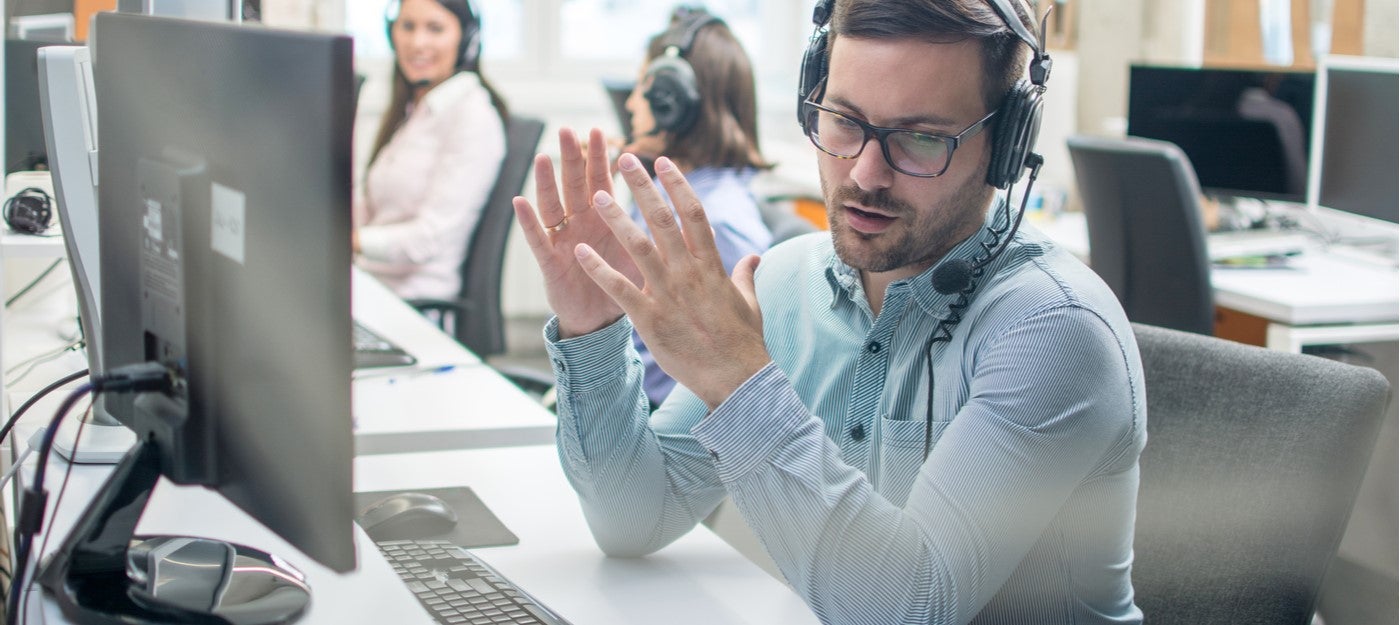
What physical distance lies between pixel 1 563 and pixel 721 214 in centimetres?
137

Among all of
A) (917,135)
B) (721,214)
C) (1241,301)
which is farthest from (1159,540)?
(1241,301)

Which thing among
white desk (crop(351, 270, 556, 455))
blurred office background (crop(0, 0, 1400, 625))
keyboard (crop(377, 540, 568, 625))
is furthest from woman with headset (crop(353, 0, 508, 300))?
keyboard (crop(377, 540, 568, 625))

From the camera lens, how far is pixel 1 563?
→ 44.7 inches

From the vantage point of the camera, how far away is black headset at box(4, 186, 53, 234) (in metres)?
1.55

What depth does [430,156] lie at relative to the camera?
3113mm

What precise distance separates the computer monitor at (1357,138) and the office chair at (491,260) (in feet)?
6.15

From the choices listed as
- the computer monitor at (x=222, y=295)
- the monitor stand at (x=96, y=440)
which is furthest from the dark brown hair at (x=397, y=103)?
the computer monitor at (x=222, y=295)

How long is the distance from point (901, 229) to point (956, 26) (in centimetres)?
19

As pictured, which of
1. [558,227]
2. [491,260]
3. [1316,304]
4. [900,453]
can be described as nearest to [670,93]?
[491,260]

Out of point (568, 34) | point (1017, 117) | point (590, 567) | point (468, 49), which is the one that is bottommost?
point (590, 567)

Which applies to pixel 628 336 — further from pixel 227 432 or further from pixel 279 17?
pixel 279 17

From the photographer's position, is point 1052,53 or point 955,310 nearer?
point 955,310

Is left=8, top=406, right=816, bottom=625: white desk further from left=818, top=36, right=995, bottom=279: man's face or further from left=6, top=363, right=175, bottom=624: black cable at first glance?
left=818, top=36, right=995, bottom=279: man's face

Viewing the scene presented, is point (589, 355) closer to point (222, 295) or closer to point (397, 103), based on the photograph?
point (222, 295)
